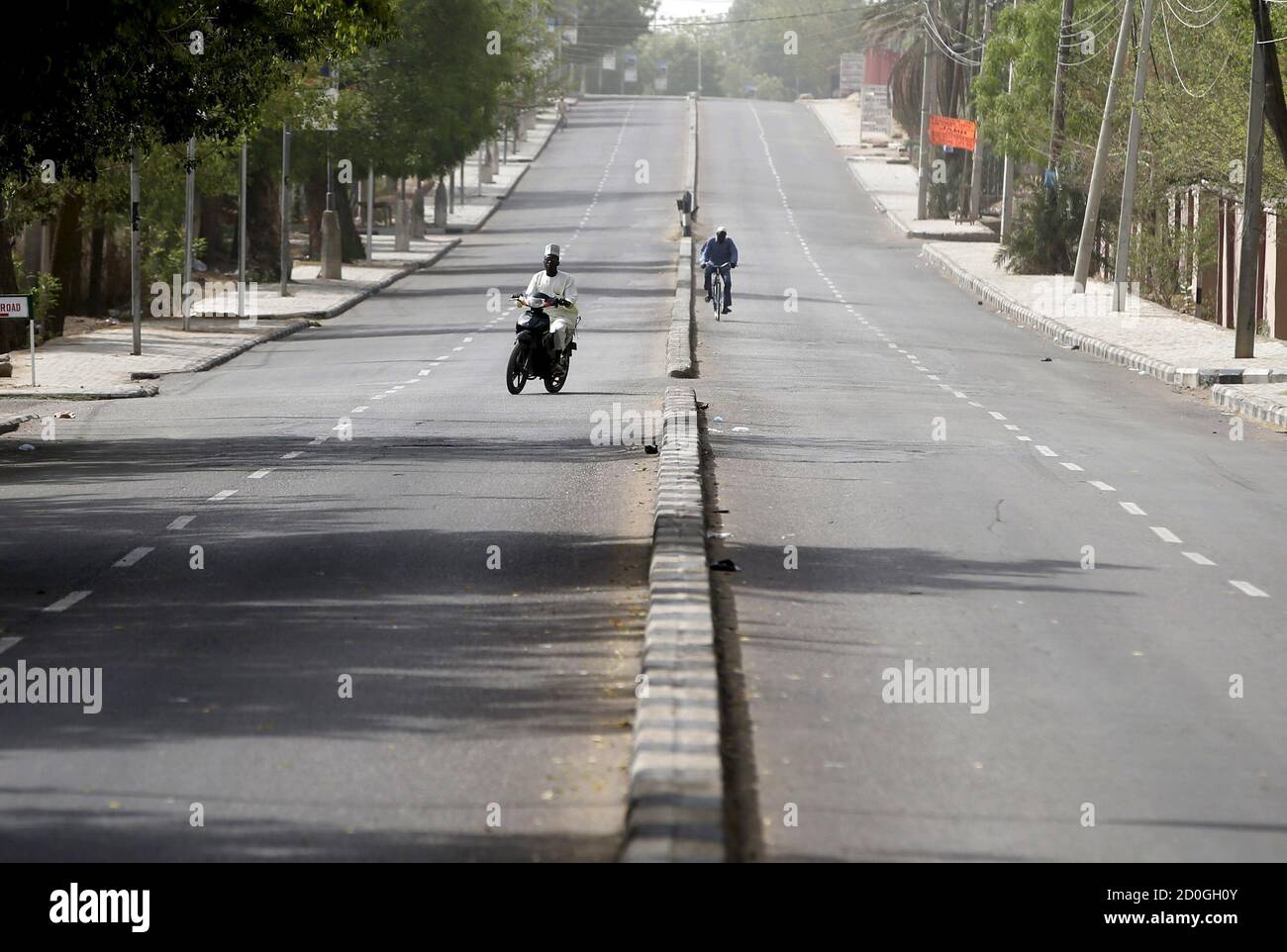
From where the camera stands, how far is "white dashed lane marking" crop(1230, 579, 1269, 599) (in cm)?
1284

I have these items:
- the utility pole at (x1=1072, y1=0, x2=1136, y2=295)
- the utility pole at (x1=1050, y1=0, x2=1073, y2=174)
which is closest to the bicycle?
the utility pole at (x1=1072, y1=0, x2=1136, y2=295)

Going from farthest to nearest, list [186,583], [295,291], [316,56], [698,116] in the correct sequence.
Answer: [698,116], [295,291], [316,56], [186,583]

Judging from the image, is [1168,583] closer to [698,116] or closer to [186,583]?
[186,583]

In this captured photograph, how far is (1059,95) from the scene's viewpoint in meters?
53.7

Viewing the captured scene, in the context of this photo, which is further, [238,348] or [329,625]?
[238,348]

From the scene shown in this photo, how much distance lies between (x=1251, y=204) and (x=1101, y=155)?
13.5 meters

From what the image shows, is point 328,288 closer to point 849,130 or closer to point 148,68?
point 148,68

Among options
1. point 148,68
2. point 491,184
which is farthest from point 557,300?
point 491,184

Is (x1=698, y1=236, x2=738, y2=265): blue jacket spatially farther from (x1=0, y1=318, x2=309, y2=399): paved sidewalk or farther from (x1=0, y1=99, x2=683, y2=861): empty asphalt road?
(x1=0, y1=99, x2=683, y2=861): empty asphalt road

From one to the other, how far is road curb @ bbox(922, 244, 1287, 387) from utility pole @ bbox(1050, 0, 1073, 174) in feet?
12.6
